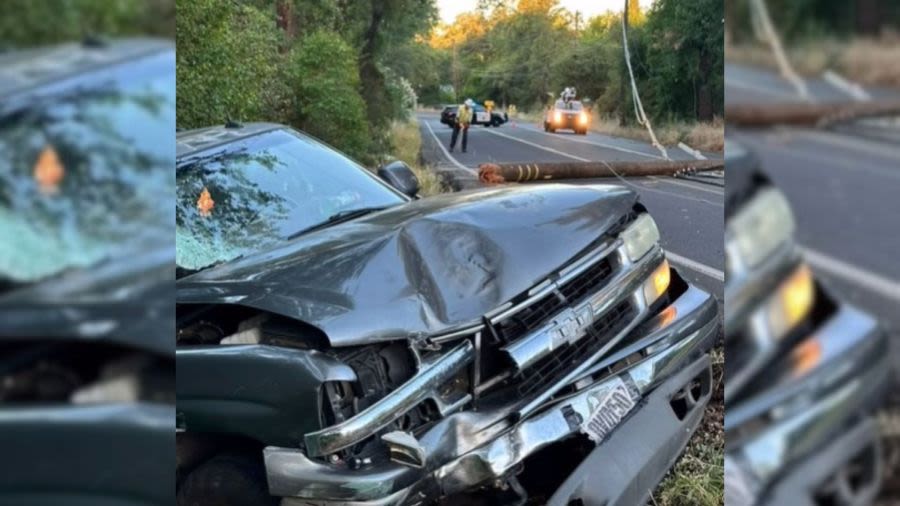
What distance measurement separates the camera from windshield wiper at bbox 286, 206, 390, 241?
9.21 feet

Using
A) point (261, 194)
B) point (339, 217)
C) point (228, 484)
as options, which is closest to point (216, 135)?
point (261, 194)

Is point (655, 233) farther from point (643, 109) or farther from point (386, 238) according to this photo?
point (386, 238)

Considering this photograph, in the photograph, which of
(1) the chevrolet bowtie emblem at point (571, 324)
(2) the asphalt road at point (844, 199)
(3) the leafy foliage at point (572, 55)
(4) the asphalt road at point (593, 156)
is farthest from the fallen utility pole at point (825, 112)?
(4) the asphalt road at point (593, 156)

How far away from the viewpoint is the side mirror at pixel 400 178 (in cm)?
359

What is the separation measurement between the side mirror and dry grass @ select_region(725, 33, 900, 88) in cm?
289

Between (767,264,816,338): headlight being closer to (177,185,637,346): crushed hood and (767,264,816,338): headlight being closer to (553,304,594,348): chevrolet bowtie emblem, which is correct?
(177,185,637,346): crushed hood

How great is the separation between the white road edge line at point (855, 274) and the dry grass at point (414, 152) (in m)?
3.16

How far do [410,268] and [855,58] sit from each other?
5.75 ft

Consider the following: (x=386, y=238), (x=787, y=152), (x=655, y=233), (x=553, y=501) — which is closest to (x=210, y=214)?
(x=386, y=238)

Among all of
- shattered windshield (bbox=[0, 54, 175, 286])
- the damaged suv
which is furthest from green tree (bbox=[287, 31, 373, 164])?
shattered windshield (bbox=[0, 54, 175, 286])

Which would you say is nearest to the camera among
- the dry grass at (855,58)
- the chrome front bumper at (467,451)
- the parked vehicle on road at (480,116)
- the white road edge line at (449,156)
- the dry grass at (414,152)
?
the dry grass at (855,58)

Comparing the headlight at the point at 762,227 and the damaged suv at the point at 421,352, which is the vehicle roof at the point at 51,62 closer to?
the headlight at the point at 762,227

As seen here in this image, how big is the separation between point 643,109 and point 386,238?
0.91m

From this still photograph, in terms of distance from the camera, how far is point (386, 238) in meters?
2.50
